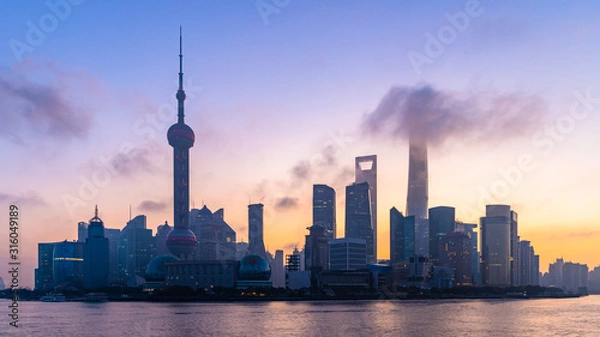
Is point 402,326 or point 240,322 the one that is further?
point 240,322

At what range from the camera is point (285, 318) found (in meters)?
155

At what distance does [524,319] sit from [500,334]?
46.3 m

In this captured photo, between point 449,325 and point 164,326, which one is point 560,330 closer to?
point 449,325

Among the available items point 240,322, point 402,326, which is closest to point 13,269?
point 240,322

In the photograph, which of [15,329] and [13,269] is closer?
[13,269]

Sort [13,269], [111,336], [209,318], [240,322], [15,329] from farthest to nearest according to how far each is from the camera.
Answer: [209,318] < [240,322] < [15,329] < [111,336] < [13,269]

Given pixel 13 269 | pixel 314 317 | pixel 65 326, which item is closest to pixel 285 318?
pixel 314 317

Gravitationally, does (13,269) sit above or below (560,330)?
above

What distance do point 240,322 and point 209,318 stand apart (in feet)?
42.8

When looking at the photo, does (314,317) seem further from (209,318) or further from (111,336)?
(111,336)

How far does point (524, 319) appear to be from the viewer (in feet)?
529

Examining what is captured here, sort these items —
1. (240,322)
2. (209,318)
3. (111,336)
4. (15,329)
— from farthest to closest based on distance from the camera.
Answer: (209,318)
(240,322)
(15,329)
(111,336)

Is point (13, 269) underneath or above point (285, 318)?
above

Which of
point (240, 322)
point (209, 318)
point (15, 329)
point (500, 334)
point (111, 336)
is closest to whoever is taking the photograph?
point (111, 336)
